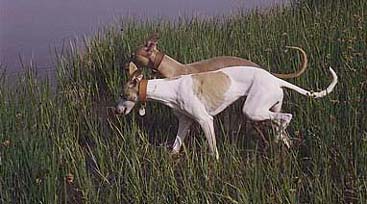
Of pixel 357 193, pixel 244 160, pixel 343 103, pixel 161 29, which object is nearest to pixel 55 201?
pixel 244 160

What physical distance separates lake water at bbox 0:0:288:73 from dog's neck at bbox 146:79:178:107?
8.95 ft

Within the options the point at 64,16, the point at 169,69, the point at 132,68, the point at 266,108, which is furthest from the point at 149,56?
the point at 64,16

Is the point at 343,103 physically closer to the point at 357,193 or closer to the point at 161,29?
the point at 357,193

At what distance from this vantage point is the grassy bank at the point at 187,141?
11.9 ft

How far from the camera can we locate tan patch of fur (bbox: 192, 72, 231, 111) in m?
4.11

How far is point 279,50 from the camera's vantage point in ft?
18.9

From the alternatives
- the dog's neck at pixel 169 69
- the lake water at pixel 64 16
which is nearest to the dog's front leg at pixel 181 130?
the dog's neck at pixel 169 69

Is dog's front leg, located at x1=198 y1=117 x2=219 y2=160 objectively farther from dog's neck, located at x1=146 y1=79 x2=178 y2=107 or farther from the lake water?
the lake water

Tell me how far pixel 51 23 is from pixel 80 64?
2.57 metres

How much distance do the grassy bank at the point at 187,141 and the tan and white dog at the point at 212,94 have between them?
0.15 meters

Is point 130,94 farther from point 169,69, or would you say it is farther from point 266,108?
point 266,108

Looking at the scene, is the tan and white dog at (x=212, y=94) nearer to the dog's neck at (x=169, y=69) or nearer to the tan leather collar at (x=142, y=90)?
the tan leather collar at (x=142, y=90)

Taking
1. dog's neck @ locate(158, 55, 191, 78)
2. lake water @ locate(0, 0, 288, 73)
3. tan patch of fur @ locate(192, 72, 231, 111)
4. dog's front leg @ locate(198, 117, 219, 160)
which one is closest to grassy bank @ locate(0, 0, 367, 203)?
dog's front leg @ locate(198, 117, 219, 160)

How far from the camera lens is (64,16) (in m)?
8.96
